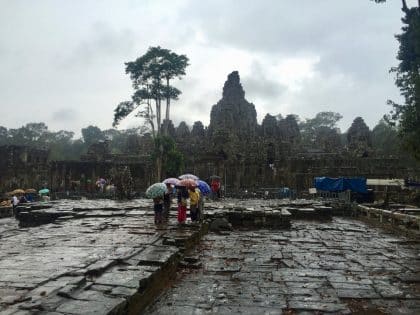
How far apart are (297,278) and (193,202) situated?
5.12 metres

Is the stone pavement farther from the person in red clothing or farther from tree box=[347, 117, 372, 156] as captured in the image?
tree box=[347, 117, 372, 156]

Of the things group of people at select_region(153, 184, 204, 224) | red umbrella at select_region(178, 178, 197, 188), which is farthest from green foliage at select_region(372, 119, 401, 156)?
red umbrella at select_region(178, 178, 197, 188)

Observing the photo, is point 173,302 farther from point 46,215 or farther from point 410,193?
point 410,193

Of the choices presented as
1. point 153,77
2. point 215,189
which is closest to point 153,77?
point 153,77

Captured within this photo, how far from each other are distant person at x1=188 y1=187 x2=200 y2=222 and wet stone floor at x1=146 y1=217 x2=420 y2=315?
2.86 ft

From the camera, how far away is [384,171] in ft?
101

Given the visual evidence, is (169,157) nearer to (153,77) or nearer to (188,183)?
(153,77)

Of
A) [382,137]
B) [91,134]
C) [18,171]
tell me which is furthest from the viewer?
[91,134]

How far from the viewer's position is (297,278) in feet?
22.4

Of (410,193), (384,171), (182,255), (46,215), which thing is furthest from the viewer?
(384,171)

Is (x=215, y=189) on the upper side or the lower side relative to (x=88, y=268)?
upper

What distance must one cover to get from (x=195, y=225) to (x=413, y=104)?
7937mm

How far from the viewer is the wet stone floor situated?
17.8 feet

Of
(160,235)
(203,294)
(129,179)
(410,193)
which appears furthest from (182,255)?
(410,193)
